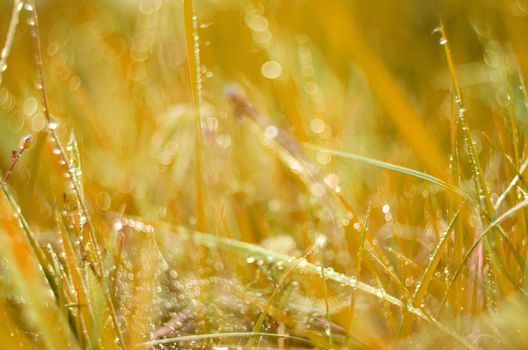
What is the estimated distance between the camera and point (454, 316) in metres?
0.69

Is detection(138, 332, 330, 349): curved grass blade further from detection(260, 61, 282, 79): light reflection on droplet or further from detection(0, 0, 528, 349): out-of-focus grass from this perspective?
detection(260, 61, 282, 79): light reflection on droplet

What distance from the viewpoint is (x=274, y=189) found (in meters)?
1.12

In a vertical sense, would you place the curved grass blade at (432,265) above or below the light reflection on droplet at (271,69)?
below

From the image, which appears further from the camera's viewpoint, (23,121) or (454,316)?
(23,121)

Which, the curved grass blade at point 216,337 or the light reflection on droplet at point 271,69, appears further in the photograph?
the light reflection on droplet at point 271,69

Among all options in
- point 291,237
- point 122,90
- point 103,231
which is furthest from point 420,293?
point 122,90

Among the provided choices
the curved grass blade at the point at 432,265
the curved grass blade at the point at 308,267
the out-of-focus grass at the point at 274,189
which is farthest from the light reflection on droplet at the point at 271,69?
the curved grass blade at the point at 432,265

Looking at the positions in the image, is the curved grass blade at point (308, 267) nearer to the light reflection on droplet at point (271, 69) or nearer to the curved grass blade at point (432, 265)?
the curved grass blade at point (432, 265)

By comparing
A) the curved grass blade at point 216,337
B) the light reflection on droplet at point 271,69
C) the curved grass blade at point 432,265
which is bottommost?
the curved grass blade at point 216,337

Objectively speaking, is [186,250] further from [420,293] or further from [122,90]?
[122,90]

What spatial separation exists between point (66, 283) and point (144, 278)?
0.11 meters

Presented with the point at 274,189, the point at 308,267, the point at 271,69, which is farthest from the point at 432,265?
the point at 271,69

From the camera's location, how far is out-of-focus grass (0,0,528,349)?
688 mm

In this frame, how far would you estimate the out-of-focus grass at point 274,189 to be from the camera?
2.26ft
